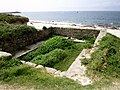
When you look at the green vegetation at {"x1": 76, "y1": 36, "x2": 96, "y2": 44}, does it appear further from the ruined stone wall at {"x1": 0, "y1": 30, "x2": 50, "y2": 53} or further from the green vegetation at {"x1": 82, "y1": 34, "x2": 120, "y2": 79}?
the green vegetation at {"x1": 82, "y1": 34, "x2": 120, "y2": 79}

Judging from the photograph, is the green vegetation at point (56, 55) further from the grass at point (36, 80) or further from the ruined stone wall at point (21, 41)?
the grass at point (36, 80)

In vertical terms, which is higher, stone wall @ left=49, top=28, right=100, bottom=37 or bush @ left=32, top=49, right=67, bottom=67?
→ stone wall @ left=49, top=28, right=100, bottom=37

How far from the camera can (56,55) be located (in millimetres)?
10219

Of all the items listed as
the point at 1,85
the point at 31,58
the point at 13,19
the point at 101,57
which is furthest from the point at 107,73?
the point at 13,19

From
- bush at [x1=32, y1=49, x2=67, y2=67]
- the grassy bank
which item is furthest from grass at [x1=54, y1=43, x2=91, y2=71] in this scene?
the grassy bank

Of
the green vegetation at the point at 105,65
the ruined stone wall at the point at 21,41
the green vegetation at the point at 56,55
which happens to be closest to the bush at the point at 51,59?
the green vegetation at the point at 56,55

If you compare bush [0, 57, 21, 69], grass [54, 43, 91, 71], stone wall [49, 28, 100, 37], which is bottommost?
grass [54, 43, 91, 71]

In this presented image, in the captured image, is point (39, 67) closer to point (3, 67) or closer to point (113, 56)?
point (3, 67)

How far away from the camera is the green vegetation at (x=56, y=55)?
31.1ft

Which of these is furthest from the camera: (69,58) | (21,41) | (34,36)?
(34,36)

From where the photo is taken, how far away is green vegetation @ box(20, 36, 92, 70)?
9467mm

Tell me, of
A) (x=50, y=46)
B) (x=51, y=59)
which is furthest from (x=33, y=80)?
(x=50, y=46)

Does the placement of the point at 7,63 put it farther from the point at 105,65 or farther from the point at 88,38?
the point at 88,38

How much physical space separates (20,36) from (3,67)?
5.97m
